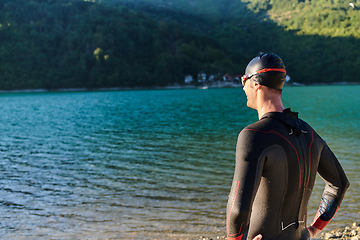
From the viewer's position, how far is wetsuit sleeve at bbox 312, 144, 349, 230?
2.00 meters

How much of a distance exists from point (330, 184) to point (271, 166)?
69cm

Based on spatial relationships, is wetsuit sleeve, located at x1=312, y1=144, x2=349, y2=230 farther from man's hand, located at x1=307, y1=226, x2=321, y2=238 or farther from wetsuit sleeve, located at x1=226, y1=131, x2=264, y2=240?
wetsuit sleeve, located at x1=226, y1=131, x2=264, y2=240

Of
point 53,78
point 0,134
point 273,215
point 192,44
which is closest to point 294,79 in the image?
point 192,44

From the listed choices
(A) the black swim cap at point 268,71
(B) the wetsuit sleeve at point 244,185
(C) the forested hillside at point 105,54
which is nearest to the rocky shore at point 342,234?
(B) the wetsuit sleeve at point 244,185

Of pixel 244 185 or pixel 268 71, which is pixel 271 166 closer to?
pixel 244 185

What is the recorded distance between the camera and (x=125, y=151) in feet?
51.9

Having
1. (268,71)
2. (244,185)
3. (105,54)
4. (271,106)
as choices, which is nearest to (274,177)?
(244,185)

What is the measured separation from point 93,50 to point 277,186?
182 metres

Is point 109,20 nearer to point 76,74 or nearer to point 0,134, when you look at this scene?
point 76,74

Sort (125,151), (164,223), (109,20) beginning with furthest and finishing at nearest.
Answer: (109,20)
(125,151)
(164,223)

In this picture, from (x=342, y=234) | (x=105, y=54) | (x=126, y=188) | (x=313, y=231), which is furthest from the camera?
(x=105, y=54)

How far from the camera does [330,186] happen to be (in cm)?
212

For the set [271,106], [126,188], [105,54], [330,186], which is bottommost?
[126,188]

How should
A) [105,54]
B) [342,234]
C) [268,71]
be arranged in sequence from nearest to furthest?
[268,71], [342,234], [105,54]
